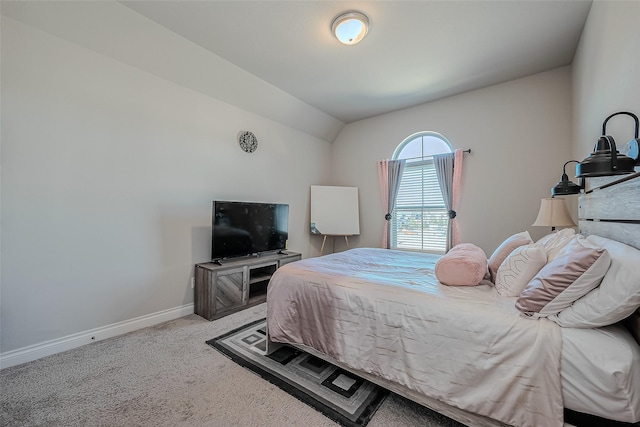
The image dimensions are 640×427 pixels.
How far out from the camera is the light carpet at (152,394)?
1.42m

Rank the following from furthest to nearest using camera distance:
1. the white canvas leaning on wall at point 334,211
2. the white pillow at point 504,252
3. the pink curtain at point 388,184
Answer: the white canvas leaning on wall at point 334,211 < the pink curtain at point 388,184 < the white pillow at point 504,252

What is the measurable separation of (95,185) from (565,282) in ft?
11.2

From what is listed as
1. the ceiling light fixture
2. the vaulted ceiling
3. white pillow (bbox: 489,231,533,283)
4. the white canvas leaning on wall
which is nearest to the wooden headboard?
white pillow (bbox: 489,231,533,283)

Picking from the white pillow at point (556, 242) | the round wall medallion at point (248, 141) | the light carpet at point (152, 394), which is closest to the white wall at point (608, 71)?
the white pillow at point (556, 242)

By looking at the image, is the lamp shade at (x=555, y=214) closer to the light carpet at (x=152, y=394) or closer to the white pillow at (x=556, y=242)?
the white pillow at (x=556, y=242)

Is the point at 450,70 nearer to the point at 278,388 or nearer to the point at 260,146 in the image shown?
the point at 260,146

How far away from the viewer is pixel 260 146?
379cm

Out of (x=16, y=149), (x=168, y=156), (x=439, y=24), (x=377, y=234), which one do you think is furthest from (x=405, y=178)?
(x=16, y=149)

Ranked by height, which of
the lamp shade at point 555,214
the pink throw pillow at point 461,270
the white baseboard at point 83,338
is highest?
the lamp shade at point 555,214

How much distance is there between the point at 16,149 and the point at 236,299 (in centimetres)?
230

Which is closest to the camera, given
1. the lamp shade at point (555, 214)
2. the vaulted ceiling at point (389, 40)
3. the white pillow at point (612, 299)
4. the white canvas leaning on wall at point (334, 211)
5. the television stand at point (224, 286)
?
the white pillow at point (612, 299)

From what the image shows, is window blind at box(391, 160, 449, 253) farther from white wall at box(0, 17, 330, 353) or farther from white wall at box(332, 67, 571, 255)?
white wall at box(0, 17, 330, 353)

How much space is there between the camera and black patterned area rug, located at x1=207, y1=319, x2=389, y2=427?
149 centimetres

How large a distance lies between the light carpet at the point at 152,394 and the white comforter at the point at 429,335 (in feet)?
1.10
